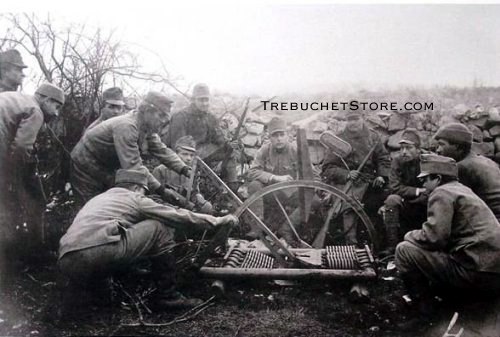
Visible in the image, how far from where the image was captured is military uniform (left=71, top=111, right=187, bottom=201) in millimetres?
4234

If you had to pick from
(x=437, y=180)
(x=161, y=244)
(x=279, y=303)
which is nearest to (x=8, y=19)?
(x=161, y=244)

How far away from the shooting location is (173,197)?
14.9 feet

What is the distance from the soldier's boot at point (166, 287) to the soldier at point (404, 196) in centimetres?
237

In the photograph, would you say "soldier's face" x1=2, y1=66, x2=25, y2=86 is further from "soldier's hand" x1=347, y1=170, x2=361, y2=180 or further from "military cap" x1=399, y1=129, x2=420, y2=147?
"military cap" x1=399, y1=129, x2=420, y2=147

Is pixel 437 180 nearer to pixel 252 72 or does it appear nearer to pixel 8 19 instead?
pixel 252 72

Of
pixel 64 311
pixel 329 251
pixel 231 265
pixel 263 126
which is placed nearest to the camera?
pixel 64 311

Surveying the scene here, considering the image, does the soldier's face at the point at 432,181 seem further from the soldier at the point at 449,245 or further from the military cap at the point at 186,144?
the military cap at the point at 186,144

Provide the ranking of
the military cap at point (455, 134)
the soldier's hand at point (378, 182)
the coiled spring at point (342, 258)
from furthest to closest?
1. the soldier's hand at point (378, 182)
2. the coiled spring at point (342, 258)
3. the military cap at point (455, 134)

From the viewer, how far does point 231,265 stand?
13.4 feet

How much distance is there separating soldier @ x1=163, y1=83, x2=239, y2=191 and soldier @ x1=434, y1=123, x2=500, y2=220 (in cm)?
260

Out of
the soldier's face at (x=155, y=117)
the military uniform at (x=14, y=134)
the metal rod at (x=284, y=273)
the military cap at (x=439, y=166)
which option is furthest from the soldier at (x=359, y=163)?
the military uniform at (x=14, y=134)

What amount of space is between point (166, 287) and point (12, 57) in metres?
2.99

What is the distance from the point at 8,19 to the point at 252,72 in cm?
277

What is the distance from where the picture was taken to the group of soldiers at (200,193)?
3.32 meters
